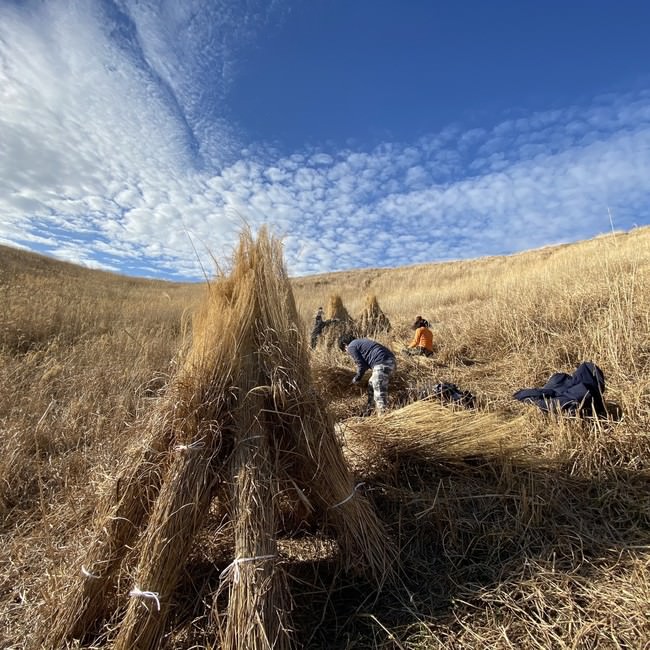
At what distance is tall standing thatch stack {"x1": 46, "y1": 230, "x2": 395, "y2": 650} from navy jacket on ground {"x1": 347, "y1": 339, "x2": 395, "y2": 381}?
9.59ft

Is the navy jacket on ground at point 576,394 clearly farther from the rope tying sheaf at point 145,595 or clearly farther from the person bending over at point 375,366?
the rope tying sheaf at point 145,595

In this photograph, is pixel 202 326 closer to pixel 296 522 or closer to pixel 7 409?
pixel 296 522

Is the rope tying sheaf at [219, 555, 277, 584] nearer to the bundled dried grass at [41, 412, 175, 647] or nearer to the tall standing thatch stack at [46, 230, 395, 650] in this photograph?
the tall standing thatch stack at [46, 230, 395, 650]

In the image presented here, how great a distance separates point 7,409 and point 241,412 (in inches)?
130

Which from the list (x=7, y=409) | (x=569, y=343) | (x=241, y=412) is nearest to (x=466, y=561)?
(x=241, y=412)

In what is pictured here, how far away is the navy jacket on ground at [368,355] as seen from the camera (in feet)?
15.9

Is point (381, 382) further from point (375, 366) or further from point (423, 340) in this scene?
point (423, 340)

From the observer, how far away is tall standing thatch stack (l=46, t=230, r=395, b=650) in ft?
4.90

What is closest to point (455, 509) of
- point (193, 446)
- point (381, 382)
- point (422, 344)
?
point (193, 446)

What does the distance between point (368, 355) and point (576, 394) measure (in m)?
2.36

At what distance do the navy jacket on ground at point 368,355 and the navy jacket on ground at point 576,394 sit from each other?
5.41ft

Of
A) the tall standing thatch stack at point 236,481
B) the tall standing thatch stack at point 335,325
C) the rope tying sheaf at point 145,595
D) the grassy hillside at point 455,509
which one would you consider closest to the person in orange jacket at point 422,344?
the grassy hillside at point 455,509

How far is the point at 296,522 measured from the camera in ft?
6.99

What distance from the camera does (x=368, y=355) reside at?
5.01m
